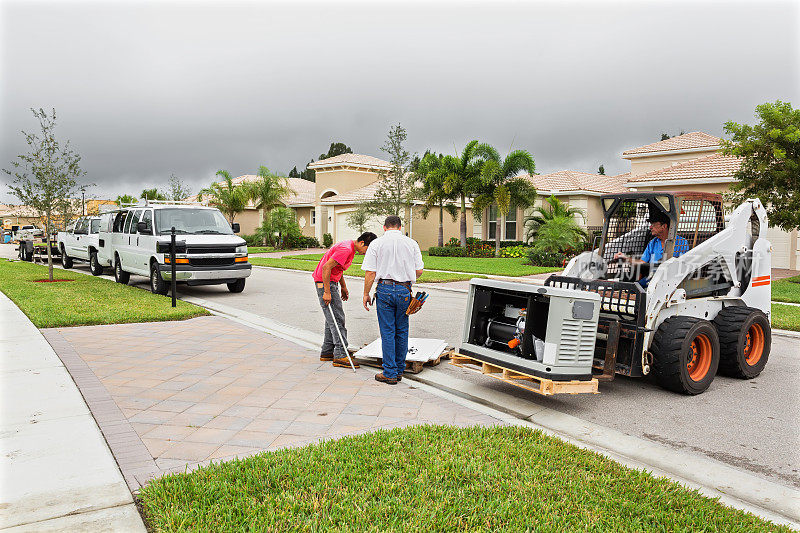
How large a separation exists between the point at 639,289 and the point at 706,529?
9.48 feet

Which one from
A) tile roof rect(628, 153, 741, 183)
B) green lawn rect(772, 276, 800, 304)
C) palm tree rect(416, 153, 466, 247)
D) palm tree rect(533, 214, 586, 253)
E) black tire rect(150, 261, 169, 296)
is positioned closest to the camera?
black tire rect(150, 261, 169, 296)

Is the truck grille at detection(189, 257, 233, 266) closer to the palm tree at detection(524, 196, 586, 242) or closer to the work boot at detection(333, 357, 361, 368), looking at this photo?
the work boot at detection(333, 357, 361, 368)

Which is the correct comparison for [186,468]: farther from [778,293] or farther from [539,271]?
[539,271]

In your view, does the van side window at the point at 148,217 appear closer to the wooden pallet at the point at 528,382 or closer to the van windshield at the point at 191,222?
the van windshield at the point at 191,222

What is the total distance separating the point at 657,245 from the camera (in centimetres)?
672

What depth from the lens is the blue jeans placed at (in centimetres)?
606

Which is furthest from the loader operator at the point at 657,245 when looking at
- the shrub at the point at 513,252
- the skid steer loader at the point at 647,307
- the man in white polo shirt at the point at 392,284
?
the shrub at the point at 513,252

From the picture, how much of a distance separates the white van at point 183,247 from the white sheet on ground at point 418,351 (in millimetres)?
7156

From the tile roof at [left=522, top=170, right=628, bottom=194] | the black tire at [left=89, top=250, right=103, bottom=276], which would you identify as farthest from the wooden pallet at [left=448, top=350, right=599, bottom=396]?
the tile roof at [left=522, top=170, right=628, bottom=194]

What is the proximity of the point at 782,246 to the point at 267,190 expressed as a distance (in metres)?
30.2

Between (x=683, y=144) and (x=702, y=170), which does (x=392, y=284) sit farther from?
(x=683, y=144)

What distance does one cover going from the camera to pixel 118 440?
4379 mm

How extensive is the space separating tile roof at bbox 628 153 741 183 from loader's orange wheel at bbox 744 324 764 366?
53.7 ft

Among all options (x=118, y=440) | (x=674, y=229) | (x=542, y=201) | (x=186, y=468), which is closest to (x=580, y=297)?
(x=674, y=229)
